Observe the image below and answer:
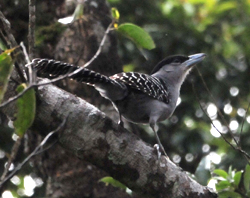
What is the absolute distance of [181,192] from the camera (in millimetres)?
3191

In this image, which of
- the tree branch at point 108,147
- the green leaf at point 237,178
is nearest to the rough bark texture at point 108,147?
the tree branch at point 108,147

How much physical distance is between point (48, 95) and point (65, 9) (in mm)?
2916

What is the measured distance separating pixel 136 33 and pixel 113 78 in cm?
87

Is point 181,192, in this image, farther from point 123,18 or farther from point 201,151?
point 123,18

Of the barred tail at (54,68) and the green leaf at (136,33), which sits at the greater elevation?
the green leaf at (136,33)

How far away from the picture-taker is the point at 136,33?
3.23 metres

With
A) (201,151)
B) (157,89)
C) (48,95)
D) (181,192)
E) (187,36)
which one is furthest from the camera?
(187,36)

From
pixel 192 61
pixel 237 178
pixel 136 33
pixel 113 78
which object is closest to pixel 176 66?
pixel 192 61

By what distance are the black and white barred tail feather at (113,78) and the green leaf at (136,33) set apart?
16.4 inches

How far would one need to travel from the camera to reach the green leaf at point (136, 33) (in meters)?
3.18

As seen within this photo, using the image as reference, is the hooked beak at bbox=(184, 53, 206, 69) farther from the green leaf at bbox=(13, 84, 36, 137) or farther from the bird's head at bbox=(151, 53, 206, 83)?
the green leaf at bbox=(13, 84, 36, 137)

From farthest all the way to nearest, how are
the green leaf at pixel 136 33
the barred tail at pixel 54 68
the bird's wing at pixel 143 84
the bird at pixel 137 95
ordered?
the bird's wing at pixel 143 84 → the bird at pixel 137 95 → the green leaf at pixel 136 33 → the barred tail at pixel 54 68

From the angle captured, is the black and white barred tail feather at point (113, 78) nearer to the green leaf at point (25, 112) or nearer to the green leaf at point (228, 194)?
the green leaf at point (25, 112)

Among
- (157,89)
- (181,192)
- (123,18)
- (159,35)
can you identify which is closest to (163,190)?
(181,192)
